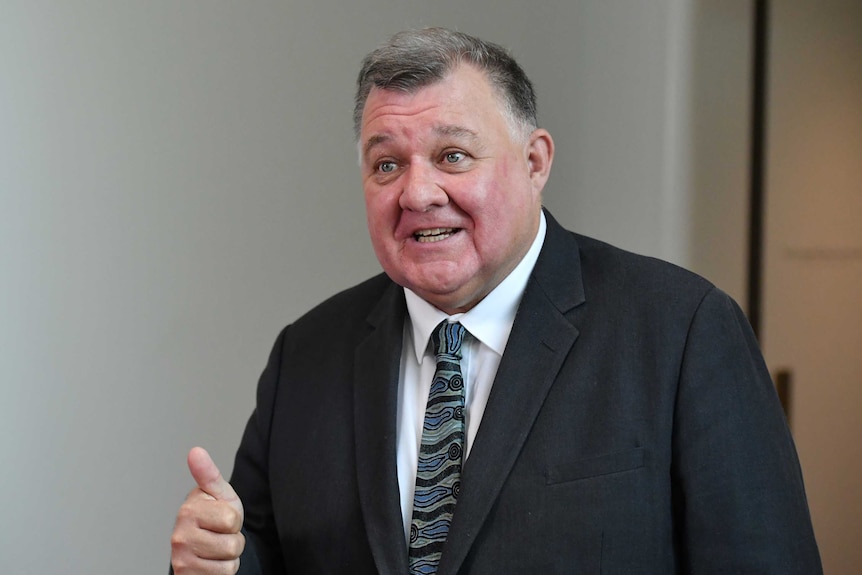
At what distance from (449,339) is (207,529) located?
44cm

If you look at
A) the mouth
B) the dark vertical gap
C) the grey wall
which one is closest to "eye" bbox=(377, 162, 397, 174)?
the mouth

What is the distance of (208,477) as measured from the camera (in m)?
1.37

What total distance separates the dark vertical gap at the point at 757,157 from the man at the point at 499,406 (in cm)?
129

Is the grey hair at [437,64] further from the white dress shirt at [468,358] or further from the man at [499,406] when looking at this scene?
the white dress shirt at [468,358]

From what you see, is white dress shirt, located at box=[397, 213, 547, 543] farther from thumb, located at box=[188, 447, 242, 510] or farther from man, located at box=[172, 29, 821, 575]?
thumb, located at box=[188, 447, 242, 510]

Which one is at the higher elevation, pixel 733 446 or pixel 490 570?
pixel 733 446

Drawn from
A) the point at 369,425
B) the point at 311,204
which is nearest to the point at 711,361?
the point at 369,425

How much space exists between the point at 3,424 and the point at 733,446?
4.50 feet

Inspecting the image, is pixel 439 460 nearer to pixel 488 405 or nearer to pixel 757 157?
pixel 488 405

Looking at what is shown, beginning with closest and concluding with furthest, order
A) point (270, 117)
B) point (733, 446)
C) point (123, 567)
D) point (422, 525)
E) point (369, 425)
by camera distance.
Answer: point (733, 446) < point (422, 525) < point (369, 425) < point (123, 567) < point (270, 117)

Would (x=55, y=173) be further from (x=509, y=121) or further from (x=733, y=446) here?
(x=733, y=446)

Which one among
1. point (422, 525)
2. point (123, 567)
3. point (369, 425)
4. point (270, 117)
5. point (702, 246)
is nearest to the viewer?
point (422, 525)

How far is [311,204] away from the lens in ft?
7.82

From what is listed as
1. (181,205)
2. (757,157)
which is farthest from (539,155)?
(757,157)
